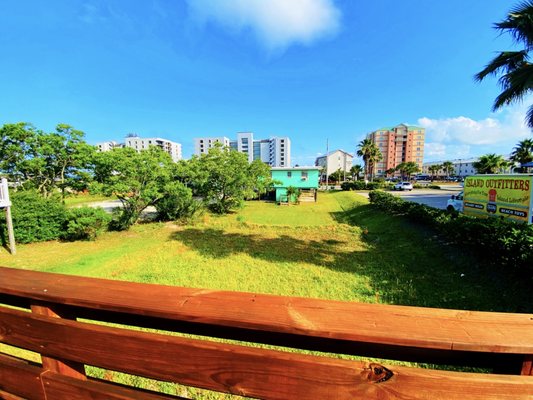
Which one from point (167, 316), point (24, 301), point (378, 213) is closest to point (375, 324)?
point (167, 316)

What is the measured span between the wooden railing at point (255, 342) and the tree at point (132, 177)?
449 inches

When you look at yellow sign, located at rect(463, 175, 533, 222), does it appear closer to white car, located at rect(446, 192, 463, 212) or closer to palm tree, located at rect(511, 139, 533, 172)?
white car, located at rect(446, 192, 463, 212)

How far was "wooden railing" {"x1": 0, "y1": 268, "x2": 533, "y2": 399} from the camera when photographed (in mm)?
700

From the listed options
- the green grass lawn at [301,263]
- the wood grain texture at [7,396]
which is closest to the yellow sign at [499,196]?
the green grass lawn at [301,263]

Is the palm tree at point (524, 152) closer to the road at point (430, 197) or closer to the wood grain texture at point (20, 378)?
the road at point (430, 197)

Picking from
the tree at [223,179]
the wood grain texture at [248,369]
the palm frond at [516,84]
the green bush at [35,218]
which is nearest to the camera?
the wood grain texture at [248,369]

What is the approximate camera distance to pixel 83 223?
9.95 metres

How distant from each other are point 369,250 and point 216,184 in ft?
39.2

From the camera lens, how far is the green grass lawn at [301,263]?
508 centimetres

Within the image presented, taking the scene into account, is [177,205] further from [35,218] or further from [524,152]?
[524,152]

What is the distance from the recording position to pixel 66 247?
9273 millimetres

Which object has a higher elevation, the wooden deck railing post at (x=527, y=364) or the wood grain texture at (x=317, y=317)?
the wood grain texture at (x=317, y=317)

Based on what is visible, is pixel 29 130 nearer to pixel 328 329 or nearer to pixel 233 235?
pixel 233 235

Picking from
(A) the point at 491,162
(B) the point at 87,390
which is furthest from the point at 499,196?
(A) the point at 491,162
